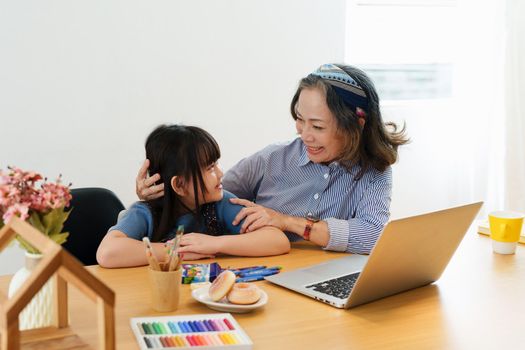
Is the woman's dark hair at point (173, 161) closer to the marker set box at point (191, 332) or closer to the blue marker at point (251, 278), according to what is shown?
the blue marker at point (251, 278)

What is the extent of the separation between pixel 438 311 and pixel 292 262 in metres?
0.45

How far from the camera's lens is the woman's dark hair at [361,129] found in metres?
2.19

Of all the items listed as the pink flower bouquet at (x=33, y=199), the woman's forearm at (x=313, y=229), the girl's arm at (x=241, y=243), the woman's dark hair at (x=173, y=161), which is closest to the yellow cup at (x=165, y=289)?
the pink flower bouquet at (x=33, y=199)

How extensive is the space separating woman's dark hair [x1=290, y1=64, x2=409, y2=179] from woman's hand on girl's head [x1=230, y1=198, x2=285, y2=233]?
304mm

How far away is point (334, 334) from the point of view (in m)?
1.43

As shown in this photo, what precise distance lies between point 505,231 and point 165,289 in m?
1.00

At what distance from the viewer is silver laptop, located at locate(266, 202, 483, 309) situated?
152 cm

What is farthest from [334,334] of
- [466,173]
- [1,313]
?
[466,173]

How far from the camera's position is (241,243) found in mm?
1931

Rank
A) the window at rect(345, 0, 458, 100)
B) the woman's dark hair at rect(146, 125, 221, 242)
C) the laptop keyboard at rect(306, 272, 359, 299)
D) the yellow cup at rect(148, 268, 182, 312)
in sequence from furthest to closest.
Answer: the window at rect(345, 0, 458, 100) → the woman's dark hair at rect(146, 125, 221, 242) → the laptop keyboard at rect(306, 272, 359, 299) → the yellow cup at rect(148, 268, 182, 312)

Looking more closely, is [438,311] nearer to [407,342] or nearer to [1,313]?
[407,342]

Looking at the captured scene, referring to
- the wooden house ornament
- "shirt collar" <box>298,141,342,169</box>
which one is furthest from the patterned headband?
the wooden house ornament

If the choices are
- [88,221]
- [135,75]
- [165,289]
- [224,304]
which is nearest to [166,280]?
[165,289]

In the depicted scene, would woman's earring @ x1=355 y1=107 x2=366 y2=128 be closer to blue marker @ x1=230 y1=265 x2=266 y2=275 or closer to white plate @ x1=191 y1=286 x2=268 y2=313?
blue marker @ x1=230 y1=265 x2=266 y2=275
